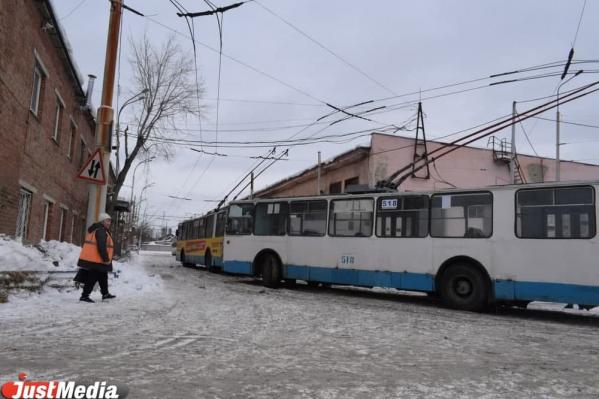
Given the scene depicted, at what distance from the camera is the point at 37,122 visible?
1330 cm

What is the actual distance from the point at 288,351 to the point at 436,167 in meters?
21.1

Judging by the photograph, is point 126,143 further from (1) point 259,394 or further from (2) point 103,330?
(1) point 259,394

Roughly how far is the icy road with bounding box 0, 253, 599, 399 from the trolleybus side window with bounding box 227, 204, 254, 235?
696 centimetres

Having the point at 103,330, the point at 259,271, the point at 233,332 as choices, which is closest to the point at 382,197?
the point at 259,271

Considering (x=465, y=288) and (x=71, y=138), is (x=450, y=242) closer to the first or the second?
(x=465, y=288)

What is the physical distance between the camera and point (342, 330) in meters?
7.70

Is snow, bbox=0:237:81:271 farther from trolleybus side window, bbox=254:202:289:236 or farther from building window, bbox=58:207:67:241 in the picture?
building window, bbox=58:207:67:241

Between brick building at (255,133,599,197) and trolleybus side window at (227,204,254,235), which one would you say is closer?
trolleybus side window at (227,204,254,235)

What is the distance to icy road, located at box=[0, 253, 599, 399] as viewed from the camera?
4531 mm

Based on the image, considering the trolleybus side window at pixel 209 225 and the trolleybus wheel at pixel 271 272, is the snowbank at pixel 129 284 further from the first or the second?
the trolleybus side window at pixel 209 225

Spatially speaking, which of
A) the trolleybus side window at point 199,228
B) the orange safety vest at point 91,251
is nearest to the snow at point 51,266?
the orange safety vest at point 91,251

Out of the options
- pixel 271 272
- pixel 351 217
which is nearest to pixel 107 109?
pixel 351 217
